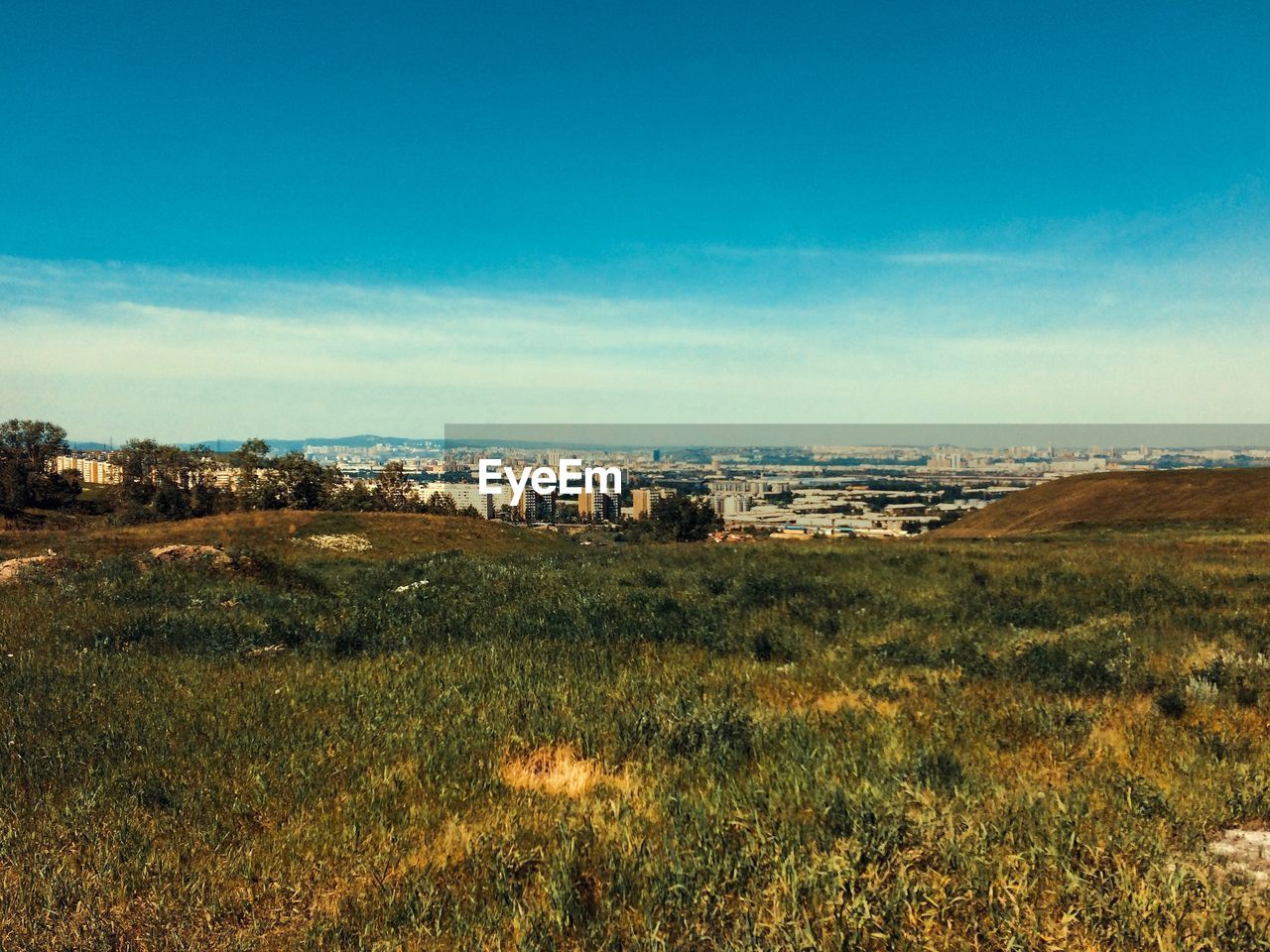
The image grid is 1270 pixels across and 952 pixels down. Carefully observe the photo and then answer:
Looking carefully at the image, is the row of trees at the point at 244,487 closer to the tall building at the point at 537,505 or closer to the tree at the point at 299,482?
the tree at the point at 299,482

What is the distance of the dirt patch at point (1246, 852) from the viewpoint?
4.55 metres

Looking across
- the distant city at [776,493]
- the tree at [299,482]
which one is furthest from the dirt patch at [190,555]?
the distant city at [776,493]

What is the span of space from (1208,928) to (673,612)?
10.1m

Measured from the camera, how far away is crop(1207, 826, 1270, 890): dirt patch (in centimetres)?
455

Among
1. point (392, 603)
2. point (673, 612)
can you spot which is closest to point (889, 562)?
point (673, 612)

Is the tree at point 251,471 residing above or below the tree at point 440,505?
above

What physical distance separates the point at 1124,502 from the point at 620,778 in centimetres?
7580

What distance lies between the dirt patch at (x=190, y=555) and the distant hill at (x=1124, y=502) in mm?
49239

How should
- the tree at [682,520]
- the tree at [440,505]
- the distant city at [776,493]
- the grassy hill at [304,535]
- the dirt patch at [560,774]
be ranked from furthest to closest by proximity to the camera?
the distant city at [776,493]
the tree at [440,505]
the tree at [682,520]
the grassy hill at [304,535]
the dirt patch at [560,774]

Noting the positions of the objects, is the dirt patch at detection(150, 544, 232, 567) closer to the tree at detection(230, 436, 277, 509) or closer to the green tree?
the tree at detection(230, 436, 277, 509)

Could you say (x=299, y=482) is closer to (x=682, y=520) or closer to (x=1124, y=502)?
(x=682, y=520)

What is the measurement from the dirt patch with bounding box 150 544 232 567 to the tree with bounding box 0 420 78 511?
242 feet

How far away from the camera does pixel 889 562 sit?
2153cm

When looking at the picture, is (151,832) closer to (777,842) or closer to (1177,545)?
(777,842)
